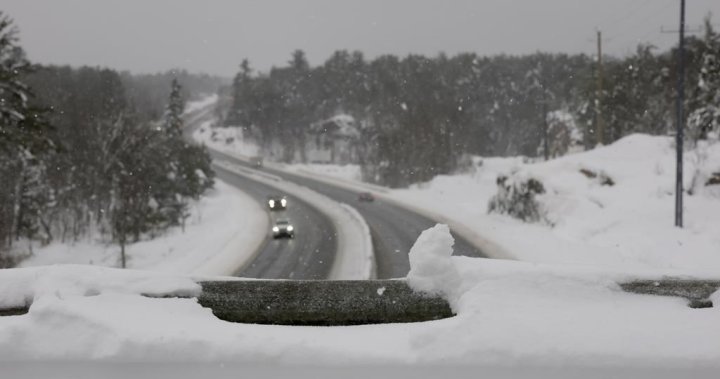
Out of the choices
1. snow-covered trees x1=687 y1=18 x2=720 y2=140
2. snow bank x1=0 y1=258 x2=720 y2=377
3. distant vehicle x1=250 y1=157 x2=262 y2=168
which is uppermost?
snow-covered trees x1=687 y1=18 x2=720 y2=140

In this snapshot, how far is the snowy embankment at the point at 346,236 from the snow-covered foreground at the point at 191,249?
171 inches

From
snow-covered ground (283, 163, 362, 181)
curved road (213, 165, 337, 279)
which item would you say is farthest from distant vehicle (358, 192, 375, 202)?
snow-covered ground (283, 163, 362, 181)

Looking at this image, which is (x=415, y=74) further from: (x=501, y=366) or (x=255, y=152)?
(x=501, y=366)

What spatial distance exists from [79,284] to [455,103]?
256 ft

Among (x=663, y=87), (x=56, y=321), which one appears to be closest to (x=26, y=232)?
(x=56, y=321)

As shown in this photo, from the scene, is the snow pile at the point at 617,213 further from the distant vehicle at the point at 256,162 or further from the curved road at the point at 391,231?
the distant vehicle at the point at 256,162

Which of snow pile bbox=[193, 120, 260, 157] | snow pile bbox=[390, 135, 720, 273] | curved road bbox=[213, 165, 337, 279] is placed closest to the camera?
snow pile bbox=[390, 135, 720, 273]

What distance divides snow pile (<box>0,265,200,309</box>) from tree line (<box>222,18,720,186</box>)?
127ft

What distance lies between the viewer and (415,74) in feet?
300

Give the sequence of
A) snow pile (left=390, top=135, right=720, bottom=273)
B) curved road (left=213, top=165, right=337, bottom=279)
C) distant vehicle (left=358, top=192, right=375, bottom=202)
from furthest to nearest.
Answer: distant vehicle (left=358, top=192, right=375, bottom=202), curved road (left=213, top=165, right=337, bottom=279), snow pile (left=390, top=135, right=720, bottom=273)

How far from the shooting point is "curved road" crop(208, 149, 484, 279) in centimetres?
2336

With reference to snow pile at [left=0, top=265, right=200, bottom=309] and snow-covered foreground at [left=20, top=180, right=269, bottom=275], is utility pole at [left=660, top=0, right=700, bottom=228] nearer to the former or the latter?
snow-covered foreground at [left=20, top=180, right=269, bottom=275]

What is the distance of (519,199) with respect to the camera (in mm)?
31578

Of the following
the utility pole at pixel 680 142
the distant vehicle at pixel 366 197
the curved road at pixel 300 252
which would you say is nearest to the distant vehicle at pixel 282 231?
the curved road at pixel 300 252
